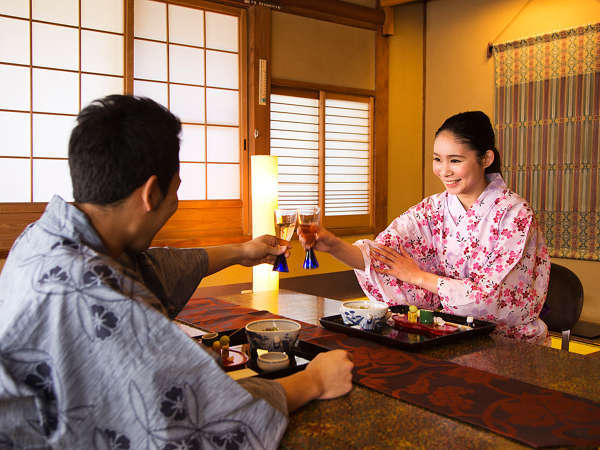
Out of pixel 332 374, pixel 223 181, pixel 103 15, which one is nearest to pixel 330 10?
pixel 223 181

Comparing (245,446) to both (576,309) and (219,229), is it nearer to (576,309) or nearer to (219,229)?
(576,309)

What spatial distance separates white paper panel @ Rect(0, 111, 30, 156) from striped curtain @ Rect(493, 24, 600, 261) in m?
4.07

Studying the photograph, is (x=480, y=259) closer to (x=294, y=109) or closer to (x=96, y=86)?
(x=96, y=86)

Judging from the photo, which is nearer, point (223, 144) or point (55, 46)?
point (55, 46)

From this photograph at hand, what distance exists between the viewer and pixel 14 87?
388cm

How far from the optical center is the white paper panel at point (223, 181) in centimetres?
477

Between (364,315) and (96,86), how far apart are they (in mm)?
3307

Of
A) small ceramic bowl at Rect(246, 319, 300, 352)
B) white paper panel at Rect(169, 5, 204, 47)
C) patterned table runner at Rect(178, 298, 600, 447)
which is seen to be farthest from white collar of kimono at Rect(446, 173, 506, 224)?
white paper panel at Rect(169, 5, 204, 47)

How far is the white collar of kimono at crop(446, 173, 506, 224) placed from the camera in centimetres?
214

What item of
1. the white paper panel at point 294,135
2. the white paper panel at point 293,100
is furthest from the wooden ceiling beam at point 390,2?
the white paper panel at point 294,135

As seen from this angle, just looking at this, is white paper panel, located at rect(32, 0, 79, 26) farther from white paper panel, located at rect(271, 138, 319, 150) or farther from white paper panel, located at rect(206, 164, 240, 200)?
white paper panel, located at rect(271, 138, 319, 150)

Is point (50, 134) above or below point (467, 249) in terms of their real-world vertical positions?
above

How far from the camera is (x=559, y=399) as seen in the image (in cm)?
113

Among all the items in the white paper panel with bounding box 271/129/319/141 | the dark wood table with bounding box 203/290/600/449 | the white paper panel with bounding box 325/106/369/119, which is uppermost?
the white paper panel with bounding box 325/106/369/119
